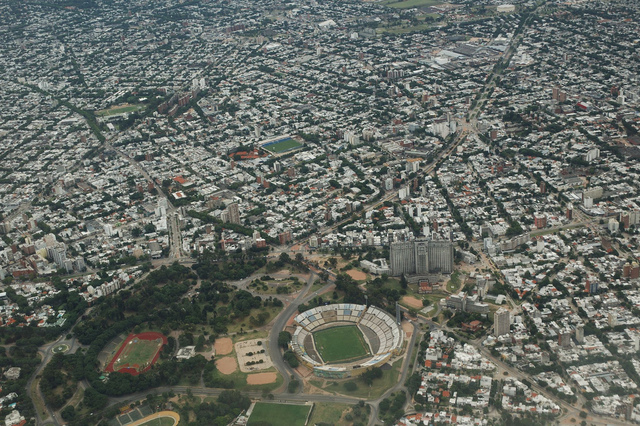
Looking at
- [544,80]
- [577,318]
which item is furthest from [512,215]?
[544,80]

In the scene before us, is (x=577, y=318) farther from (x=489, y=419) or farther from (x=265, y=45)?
(x=265, y=45)

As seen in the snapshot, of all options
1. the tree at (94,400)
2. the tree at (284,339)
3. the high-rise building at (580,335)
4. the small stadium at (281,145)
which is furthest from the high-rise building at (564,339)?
the small stadium at (281,145)

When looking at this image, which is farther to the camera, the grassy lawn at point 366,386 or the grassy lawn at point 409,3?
the grassy lawn at point 409,3

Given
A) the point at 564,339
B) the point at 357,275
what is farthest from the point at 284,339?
the point at 564,339

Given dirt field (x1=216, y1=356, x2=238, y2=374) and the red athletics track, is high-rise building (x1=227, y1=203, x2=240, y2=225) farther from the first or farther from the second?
dirt field (x1=216, y1=356, x2=238, y2=374)

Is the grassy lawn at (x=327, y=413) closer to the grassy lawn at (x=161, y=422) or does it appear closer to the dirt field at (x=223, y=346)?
the grassy lawn at (x=161, y=422)
